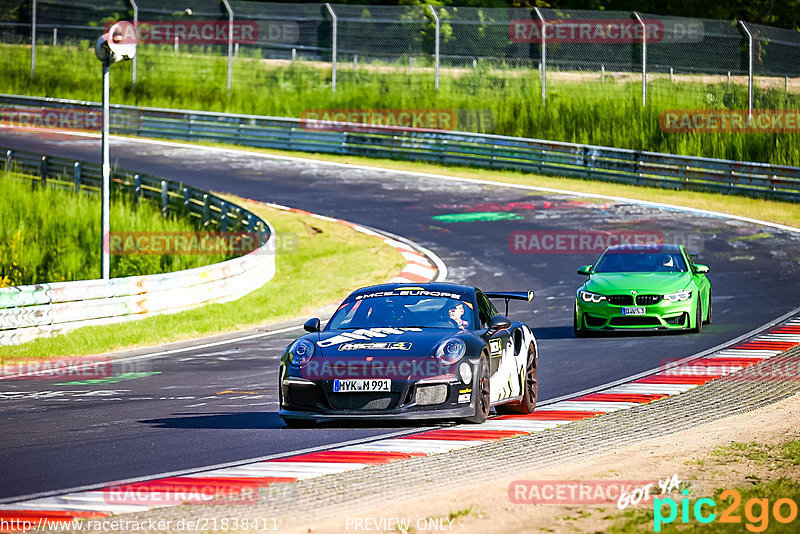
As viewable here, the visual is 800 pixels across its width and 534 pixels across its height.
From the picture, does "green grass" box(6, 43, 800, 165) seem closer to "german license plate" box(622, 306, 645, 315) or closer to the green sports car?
the green sports car

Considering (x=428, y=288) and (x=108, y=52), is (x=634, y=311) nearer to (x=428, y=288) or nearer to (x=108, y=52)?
(x=428, y=288)

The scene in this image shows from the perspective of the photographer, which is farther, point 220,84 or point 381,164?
point 220,84

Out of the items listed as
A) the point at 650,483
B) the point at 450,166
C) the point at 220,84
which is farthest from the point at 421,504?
the point at 220,84

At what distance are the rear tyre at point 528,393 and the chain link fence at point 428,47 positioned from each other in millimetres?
24053

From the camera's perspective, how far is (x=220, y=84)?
44.8 meters

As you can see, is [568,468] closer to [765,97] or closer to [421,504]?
[421,504]

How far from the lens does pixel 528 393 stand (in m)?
11.4

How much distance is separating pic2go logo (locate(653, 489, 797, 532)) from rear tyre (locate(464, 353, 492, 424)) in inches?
114

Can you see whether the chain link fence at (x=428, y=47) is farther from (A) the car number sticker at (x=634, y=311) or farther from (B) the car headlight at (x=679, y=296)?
(A) the car number sticker at (x=634, y=311)

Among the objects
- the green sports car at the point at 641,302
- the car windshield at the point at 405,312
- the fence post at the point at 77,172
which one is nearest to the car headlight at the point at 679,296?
the green sports car at the point at 641,302

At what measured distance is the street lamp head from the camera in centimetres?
1811

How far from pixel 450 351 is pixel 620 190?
79.7 feet

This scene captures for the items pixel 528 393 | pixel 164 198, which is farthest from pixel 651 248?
pixel 164 198

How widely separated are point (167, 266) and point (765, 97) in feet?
60.9
